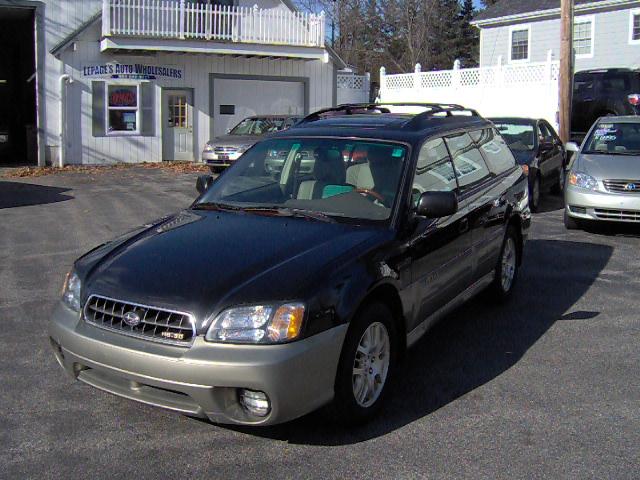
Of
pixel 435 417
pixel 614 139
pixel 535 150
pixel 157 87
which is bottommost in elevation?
pixel 435 417

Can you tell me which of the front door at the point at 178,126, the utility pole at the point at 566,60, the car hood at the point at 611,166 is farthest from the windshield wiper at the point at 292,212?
the front door at the point at 178,126

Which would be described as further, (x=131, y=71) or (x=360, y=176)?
(x=131, y=71)

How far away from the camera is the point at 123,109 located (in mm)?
20953

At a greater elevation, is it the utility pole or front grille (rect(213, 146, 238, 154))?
the utility pole

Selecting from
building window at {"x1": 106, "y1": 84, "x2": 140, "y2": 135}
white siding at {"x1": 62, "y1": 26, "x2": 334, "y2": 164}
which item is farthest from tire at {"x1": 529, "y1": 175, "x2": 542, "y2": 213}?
building window at {"x1": 106, "y1": 84, "x2": 140, "y2": 135}

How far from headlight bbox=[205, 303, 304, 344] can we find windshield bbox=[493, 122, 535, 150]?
31.8 ft

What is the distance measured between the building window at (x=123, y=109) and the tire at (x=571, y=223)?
46.4ft

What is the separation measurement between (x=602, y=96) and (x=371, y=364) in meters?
18.7

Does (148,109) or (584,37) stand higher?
(584,37)

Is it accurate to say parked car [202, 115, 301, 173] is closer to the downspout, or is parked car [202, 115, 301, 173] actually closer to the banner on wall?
the banner on wall

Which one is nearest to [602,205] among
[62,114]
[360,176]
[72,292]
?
[360,176]

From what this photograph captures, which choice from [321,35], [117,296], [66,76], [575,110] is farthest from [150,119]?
[117,296]

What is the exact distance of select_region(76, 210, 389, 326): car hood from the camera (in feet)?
11.8

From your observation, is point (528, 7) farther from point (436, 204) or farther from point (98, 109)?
point (436, 204)
